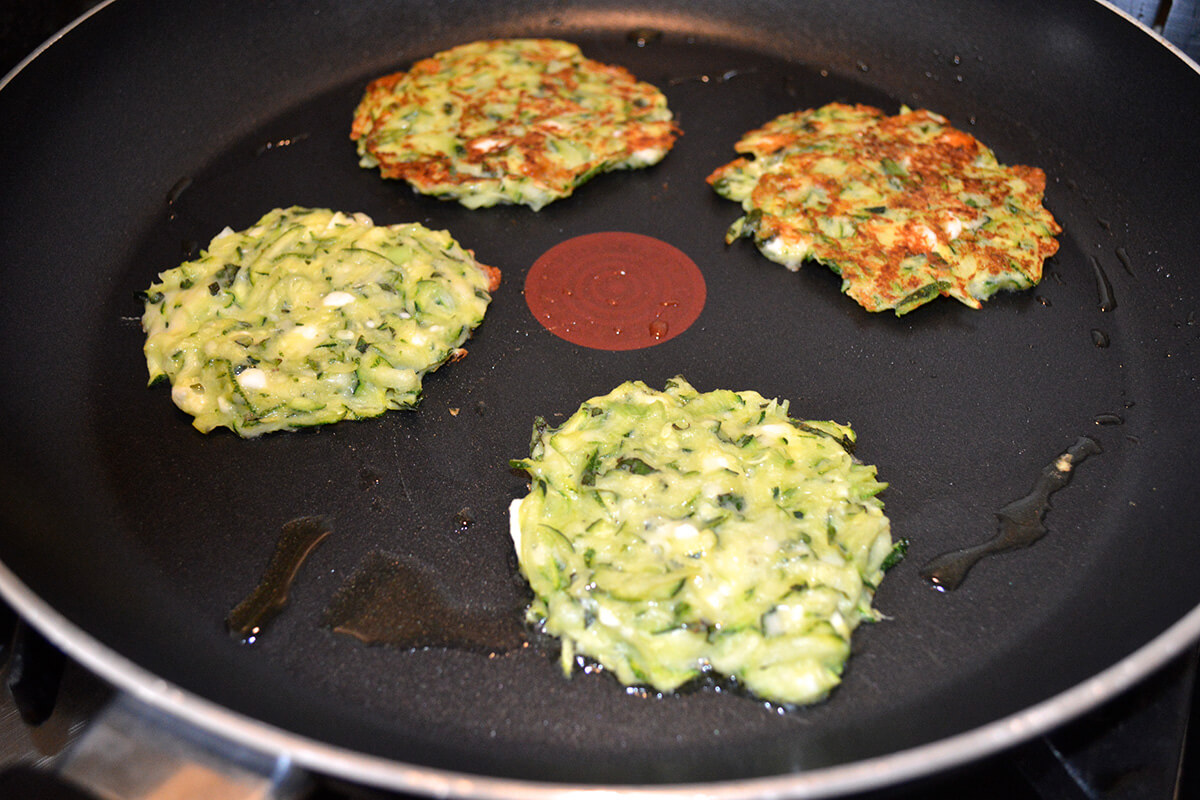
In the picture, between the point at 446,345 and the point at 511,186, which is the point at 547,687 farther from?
the point at 511,186

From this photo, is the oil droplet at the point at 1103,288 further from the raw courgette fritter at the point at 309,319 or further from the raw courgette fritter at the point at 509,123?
the raw courgette fritter at the point at 309,319

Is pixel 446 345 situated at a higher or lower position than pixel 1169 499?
higher

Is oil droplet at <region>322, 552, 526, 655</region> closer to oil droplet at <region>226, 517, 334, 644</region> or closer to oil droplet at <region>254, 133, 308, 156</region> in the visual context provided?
oil droplet at <region>226, 517, 334, 644</region>

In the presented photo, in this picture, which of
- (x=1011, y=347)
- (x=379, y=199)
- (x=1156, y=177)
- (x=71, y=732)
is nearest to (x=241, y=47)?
(x=379, y=199)

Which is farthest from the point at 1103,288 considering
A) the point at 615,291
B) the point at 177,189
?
the point at 177,189

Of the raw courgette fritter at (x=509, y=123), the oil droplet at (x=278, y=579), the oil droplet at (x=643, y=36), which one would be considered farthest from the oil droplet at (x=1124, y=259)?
the oil droplet at (x=278, y=579)

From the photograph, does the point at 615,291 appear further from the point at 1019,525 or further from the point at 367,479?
the point at 1019,525

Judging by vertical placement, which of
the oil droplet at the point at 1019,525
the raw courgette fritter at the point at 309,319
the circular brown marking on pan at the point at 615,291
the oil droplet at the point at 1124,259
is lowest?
the oil droplet at the point at 1019,525
